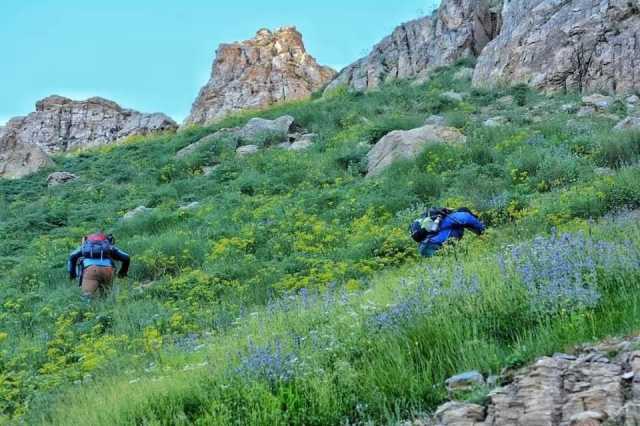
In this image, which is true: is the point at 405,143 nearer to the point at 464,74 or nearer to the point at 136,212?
the point at 136,212

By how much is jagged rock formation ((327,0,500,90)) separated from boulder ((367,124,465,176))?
459 inches

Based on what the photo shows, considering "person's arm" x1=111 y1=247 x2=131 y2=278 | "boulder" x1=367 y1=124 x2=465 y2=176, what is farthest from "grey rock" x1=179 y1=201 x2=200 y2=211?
"person's arm" x1=111 y1=247 x2=131 y2=278

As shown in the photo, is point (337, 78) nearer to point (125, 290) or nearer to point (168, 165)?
point (168, 165)

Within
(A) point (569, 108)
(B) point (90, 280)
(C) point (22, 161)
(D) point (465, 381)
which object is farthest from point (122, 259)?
(C) point (22, 161)

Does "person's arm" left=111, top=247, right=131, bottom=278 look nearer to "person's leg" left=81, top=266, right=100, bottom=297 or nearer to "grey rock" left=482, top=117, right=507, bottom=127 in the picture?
"person's leg" left=81, top=266, right=100, bottom=297

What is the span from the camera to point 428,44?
29.2 meters

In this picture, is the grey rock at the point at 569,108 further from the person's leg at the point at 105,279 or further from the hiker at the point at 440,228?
the person's leg at the point at 105,279

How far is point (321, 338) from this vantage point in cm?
497

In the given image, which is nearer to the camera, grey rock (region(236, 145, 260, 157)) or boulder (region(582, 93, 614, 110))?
boulder (region(582, 93, 614, 110))

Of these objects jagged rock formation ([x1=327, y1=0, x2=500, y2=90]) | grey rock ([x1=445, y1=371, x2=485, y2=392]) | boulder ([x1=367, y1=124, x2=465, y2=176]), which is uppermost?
jagged rock formation ([x1=327, y1=0, x2=500, y2=90])

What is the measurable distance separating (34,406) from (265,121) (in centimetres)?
1757

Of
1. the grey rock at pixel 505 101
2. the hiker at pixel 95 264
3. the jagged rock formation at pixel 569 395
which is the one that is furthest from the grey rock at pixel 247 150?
the jagged rock formation at pixel 569 395

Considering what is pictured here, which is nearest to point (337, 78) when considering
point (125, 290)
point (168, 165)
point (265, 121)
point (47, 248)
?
point (265, 121)

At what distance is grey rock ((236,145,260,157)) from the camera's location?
63.4 feet
